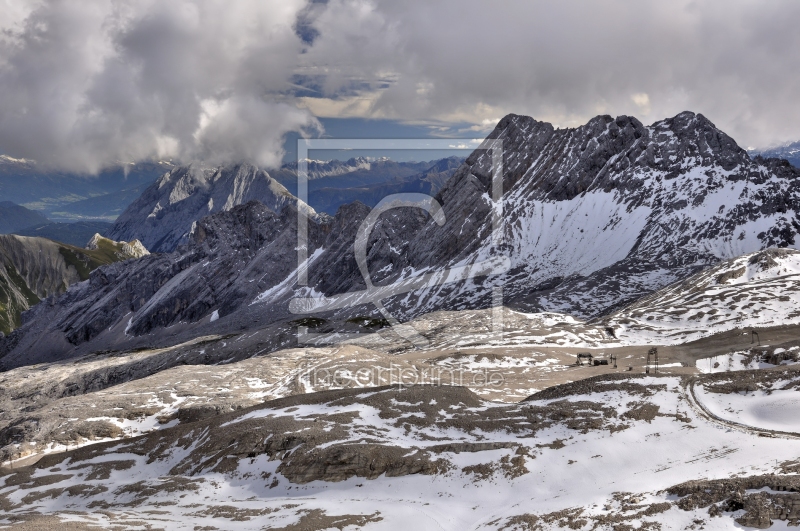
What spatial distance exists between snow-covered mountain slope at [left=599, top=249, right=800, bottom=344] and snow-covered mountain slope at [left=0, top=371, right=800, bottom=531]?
49.2m

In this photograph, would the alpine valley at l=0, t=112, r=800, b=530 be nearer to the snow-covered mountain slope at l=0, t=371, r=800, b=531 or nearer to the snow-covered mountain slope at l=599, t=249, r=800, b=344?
the snow-covered mountain slope at l=0, t=371, r=800, b=531

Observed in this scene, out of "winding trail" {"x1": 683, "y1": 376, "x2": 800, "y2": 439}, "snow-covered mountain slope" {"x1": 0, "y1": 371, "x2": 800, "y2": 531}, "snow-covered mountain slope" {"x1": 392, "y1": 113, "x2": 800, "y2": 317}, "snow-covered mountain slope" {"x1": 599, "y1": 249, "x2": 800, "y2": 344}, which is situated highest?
"snow-covered mountain slope" {"x1": 392, "y1": 113, "x2": 800, "y2": 317}

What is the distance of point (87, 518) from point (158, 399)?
133 feet

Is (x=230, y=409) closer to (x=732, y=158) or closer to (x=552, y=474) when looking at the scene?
(x=552, y=474)

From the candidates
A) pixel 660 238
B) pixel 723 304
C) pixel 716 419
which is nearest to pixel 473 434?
pixel 716 419

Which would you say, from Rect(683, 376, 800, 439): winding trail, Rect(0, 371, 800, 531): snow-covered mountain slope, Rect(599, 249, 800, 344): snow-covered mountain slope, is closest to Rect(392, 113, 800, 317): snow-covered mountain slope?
Rect(599, 249, 800, 344): snow-covered mountain slope

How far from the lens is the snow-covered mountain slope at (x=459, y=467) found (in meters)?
32.8

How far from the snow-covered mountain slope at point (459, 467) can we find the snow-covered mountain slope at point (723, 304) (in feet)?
162

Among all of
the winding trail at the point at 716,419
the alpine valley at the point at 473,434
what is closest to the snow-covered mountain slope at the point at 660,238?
the alpine valley at the point at 473,434

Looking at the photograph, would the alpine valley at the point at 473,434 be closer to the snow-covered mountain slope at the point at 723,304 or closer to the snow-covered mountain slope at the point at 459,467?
the snow-covered mountain slope at the point at 459,467

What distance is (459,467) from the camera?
41.8m

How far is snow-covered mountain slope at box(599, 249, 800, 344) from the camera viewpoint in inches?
3647

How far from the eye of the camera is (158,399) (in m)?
79.4

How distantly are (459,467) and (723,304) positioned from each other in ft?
271
